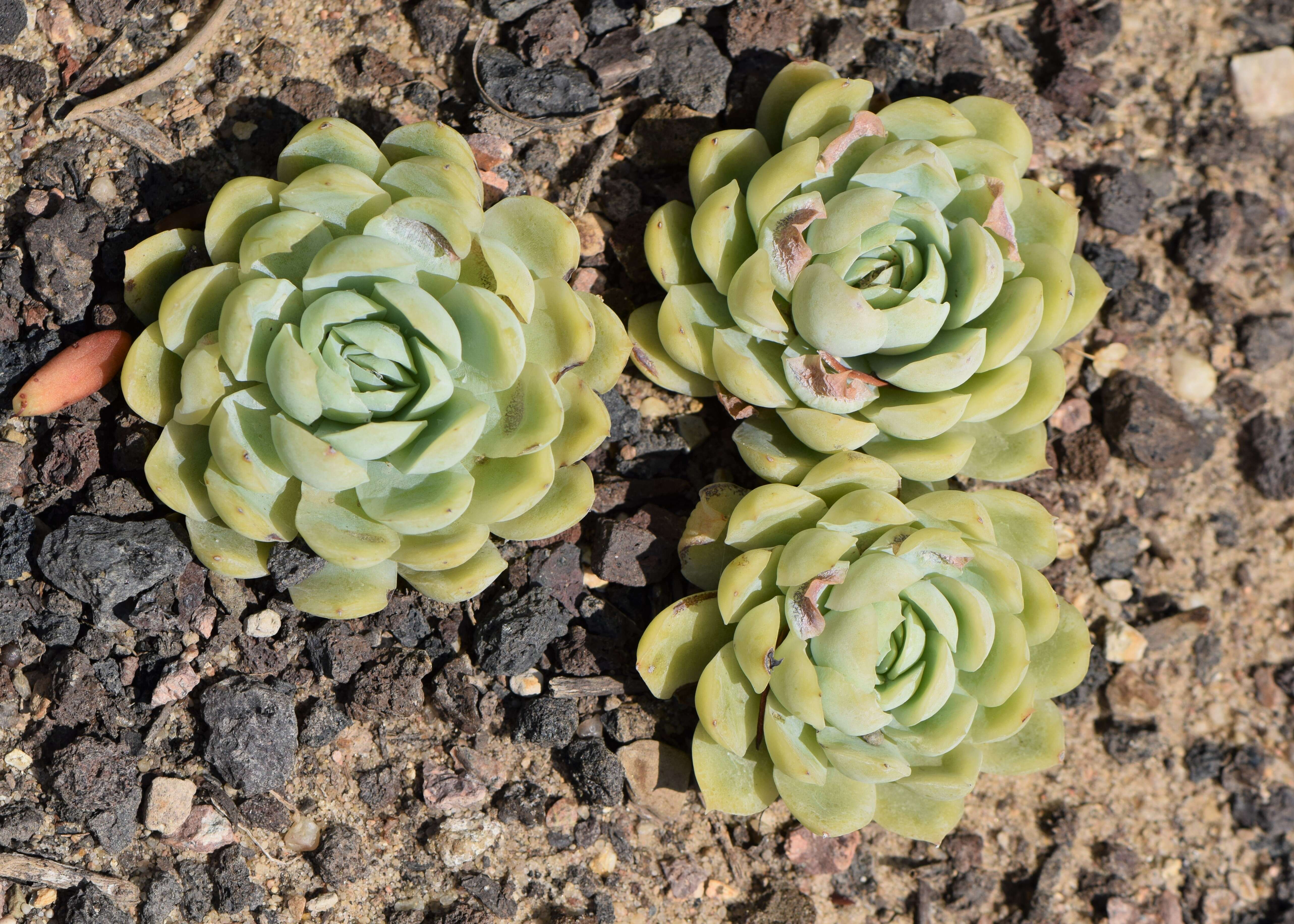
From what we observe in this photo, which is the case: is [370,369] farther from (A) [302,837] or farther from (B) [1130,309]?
(B) [1130,309]

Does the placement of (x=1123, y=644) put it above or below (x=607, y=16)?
below

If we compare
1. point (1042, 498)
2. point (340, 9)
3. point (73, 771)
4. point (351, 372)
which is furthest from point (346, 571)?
point (1042, 498)

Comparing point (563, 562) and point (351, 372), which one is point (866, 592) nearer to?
point (563, 562)

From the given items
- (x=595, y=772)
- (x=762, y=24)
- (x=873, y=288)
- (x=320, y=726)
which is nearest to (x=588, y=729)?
(x=595, y=772)

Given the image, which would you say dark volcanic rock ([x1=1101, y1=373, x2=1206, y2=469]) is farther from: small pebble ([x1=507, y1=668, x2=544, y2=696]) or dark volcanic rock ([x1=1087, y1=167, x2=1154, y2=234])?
small pebble ([x1=507, y1=668, x2=544, y2=696])

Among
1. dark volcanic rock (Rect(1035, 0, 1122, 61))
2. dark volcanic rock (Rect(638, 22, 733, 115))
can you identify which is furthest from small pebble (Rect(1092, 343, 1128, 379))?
dark volcanic rock (Rect(638, 22, 733, 115))
